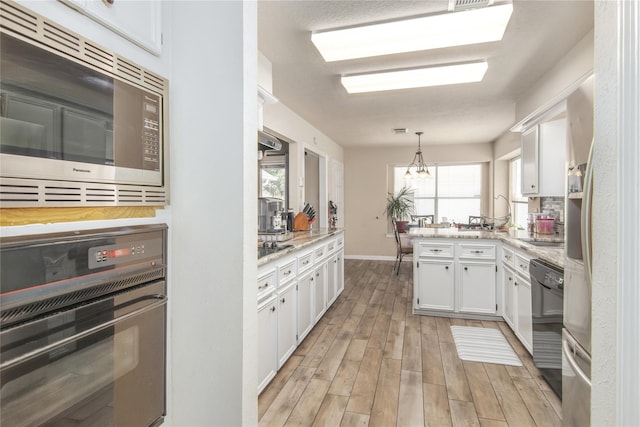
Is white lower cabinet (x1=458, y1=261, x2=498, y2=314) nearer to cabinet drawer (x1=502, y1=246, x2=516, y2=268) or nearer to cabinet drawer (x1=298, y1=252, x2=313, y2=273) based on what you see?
cabinet drawer (x1=502, y1=246, x2=516, y2=268)

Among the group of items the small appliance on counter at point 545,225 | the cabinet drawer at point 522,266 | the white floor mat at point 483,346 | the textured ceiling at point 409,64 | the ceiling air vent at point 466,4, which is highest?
the textured ceiling at point 409,64

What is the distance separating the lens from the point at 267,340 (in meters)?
2.26

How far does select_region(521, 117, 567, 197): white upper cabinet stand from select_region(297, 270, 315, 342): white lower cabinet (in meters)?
2.53

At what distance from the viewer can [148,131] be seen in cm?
119

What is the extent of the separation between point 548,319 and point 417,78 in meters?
2.24

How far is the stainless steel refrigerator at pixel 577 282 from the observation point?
4.69 feet

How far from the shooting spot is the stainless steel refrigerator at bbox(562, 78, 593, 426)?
4.69ft

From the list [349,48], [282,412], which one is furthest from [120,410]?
[349,48]

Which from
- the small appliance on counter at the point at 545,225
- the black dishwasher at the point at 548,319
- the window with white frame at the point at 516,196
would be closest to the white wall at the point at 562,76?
the small appliance on counter at the point at 545,225

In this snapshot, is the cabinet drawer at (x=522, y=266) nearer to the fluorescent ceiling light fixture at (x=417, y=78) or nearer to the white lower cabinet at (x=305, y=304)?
the fluorescent ceiling light fixture at (x=417, y=78)

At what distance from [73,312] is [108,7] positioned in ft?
3.02

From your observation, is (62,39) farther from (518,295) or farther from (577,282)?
(518,295)

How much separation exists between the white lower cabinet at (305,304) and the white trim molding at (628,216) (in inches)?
87.6

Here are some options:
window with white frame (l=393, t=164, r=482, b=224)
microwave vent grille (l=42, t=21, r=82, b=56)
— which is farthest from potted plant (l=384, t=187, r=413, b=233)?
microwave vent grille (l=42, t=21, r=82, b=56)
